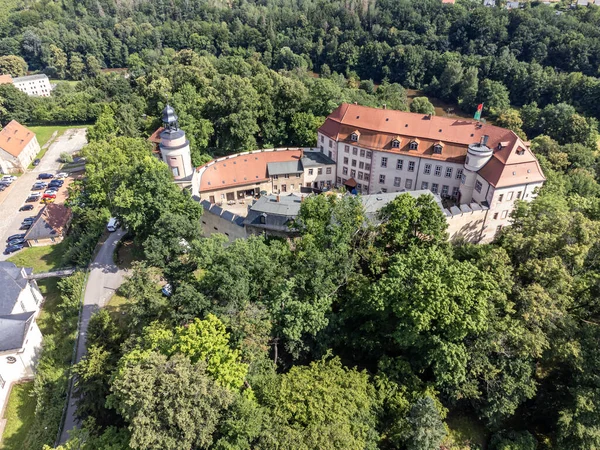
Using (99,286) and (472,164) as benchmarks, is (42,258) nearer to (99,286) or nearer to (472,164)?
(99,286)

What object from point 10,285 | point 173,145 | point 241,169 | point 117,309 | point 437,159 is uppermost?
point 173,145

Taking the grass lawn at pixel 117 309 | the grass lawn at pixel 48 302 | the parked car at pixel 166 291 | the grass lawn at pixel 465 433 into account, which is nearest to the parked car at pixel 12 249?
the grass lawn at pixel 48 302

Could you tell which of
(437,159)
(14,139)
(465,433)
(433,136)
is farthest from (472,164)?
(14,139)

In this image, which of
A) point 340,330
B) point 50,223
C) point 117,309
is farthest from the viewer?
point 50,223

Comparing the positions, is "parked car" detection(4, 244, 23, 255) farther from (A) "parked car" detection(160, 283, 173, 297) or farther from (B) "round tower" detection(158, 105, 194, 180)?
(A) "parked car" detection(160, 283, 173, 297)

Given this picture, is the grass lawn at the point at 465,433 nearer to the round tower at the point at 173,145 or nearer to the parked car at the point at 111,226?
the round tower at the point at 173,145

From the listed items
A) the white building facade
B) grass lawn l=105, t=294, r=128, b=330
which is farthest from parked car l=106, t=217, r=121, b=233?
the white building facade

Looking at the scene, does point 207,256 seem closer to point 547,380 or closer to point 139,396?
point 139,396
